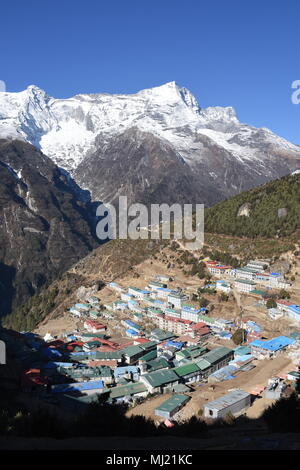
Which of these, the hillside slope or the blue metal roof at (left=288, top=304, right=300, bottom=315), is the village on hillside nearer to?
the blue metal roof at (left=288, top=304, right=300, bottom=315)

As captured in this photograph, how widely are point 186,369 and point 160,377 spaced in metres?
3.51

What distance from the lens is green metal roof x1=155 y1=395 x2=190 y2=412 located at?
34.0m

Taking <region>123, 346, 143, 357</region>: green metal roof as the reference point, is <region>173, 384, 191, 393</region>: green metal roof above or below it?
below

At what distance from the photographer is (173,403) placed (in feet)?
115

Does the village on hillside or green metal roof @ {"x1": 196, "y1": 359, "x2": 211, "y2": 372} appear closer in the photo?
the village on hillside

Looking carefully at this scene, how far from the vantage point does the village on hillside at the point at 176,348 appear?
36.6m

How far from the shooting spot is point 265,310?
2315 inches

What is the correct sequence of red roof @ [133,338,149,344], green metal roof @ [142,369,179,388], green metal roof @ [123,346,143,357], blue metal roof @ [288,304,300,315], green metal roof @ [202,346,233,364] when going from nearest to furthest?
green metal roof @ [142,369,179,388], green metal roof @ [202,346,233,364], green metal roof @ [123,346,143,357], red roof @ [133,338,149,344], blue metal roof @ [288,304,300,315]

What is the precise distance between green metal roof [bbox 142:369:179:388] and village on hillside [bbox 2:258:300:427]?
0.35 ft

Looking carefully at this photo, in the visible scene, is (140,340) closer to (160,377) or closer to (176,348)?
(176,348)

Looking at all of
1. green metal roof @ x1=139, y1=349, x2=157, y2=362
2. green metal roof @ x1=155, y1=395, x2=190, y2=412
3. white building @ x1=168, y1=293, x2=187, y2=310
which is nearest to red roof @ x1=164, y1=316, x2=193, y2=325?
white building @ x1=168, y1=293, x2=187, y2=310

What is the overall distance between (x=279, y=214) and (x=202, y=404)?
189 ft

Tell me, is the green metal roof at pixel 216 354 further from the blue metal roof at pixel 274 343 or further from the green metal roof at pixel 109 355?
the green metal roof at pixel 109 355
